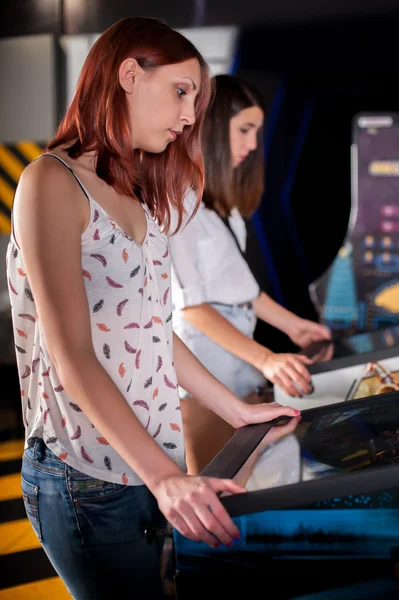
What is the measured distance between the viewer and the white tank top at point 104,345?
1.05m

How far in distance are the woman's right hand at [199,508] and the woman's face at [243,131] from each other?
1.35m

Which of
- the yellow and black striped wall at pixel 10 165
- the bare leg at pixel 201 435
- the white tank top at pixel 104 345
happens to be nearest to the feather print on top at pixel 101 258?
the white tank top at pixel 104 345

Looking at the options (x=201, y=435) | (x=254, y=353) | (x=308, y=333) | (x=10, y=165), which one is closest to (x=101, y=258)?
(x=201, y=435)

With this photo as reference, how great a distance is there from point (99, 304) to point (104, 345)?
0.20 ft

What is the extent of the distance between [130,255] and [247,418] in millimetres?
376

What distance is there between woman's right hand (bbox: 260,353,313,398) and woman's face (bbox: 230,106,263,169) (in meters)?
0.68

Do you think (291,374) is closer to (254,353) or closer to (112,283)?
(254,353)

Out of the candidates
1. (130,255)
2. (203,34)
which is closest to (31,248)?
(130,255)

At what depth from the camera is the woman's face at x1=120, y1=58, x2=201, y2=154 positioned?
108 centimetres

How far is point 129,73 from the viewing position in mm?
1064

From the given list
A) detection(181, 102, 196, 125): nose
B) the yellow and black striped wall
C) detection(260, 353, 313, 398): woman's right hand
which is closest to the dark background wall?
the yellow and black striped wall

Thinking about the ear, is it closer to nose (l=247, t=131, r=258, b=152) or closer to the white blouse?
the white blouse

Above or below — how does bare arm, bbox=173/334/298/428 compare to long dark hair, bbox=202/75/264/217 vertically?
below

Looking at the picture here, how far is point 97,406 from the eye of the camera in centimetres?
94
